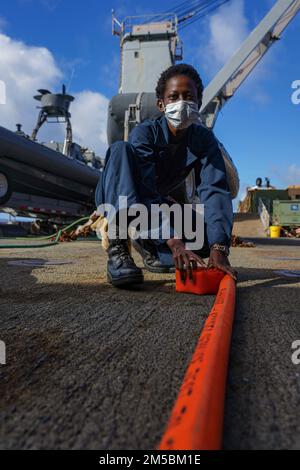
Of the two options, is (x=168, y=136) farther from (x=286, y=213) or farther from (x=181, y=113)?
(x=286, y=213)

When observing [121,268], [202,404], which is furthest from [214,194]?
[202,404]

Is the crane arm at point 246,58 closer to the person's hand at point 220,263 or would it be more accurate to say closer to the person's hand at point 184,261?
the person's hand at point 220,263

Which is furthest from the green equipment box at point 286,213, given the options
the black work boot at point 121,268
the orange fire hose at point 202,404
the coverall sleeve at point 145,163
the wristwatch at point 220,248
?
the orange fire hose at point 202,404

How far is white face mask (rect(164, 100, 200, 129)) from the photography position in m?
1.58

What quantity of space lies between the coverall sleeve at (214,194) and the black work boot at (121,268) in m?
0.31

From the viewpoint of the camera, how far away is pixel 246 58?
9047 mm

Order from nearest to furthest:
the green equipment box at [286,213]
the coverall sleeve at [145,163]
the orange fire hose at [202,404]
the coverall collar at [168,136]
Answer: the orange fire hose at [202,404], the coverall sleeve at [145,163], the coverall collar at [168,136], the green equipment box at [286,213]

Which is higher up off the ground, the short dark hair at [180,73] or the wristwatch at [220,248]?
the short dark hair at [180,73]

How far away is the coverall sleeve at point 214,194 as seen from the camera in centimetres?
137

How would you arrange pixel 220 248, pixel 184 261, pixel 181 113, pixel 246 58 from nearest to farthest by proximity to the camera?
1. pixel 184 261
2. pixel 220 248
3. pixel 181 113
4. pixel 246 58

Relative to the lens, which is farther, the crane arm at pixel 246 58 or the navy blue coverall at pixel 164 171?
the crane arm at pixel 246 58

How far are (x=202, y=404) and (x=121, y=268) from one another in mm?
906

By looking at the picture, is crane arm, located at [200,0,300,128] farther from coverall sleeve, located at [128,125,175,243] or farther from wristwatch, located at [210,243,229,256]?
wristwatch, located at [210,243,229,256]
